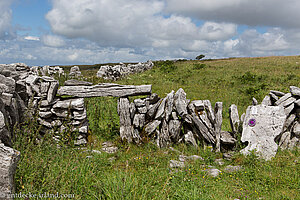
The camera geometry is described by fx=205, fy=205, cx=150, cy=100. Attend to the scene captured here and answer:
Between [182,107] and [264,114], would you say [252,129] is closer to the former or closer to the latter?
[264,114]

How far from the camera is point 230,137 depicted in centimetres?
703

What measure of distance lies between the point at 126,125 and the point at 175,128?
5.81 feet

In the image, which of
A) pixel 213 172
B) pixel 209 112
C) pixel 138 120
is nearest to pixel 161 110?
pixel 138 120

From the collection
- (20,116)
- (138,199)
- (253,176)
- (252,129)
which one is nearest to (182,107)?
(252,129)

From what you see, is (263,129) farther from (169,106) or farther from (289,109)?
(169,106)

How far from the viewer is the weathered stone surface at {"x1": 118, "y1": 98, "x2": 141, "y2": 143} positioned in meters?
7.41

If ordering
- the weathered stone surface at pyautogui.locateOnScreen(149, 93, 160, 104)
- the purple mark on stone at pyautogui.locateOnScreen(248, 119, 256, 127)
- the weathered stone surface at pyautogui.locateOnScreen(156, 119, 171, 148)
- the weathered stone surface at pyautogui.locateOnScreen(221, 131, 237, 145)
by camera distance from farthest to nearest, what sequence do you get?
the weathered stone surface at pyautogui.locateOnScreen(149, 93, 160, 104) < the weathered stone surface at pyautogui.locateOnScreen(156, 119, 171, 148) < the weathered stone surface at pyautogui.locateOnScreen(221, 131, 237, 145) < the purple mark on stone at pyautogui.locateOnScreen(248, 119, 256, 127)

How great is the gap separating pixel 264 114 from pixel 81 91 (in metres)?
6.31

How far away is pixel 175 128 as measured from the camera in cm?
721

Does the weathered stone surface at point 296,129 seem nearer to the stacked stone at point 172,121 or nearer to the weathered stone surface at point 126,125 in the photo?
the stacked stone at point 172,121

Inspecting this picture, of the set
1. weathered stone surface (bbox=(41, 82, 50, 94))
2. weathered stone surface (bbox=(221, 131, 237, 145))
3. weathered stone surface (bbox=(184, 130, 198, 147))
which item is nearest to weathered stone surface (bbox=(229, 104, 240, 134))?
weathered stone surface (bbox=(221, 131, 237, 145))

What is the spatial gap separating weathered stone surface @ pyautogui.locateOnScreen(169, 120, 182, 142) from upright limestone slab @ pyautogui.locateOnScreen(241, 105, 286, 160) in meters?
2.08

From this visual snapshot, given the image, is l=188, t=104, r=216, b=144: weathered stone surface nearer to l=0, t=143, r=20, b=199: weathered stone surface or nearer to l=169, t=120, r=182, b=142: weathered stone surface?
l=169, t=120, r=182, b=142: weathered stone surface

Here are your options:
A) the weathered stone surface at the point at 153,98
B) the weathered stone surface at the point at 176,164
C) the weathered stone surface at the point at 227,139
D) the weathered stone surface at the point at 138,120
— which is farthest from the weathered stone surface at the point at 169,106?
the weathered stone surface at the point at 227,139
